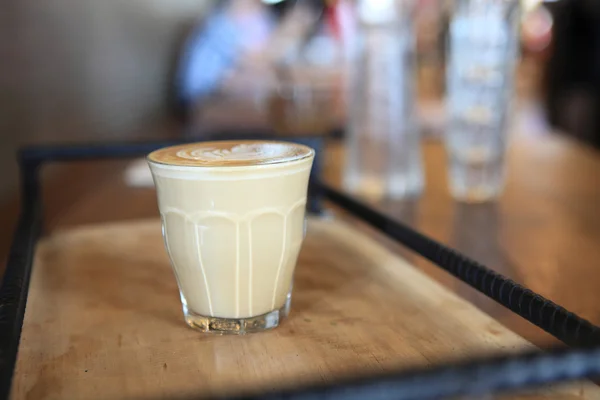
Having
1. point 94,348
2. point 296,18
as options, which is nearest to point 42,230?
point 94,348

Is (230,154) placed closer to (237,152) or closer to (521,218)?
(237,152)

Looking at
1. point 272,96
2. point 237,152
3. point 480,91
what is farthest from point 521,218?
point 272,96

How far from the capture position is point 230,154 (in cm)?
38

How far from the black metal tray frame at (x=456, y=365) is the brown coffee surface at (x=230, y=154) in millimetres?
113

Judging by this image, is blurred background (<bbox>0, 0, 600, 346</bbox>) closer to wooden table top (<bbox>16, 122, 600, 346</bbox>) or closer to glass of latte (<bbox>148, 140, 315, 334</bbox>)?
wooden table top (<bbox>16, 122, 600, 346</bbox>)

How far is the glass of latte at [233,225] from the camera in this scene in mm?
358

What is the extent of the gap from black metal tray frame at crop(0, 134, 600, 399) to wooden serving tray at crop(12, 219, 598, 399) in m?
0.04

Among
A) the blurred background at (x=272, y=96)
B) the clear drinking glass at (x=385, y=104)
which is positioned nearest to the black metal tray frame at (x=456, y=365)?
the blurred background at (x=272, y=96)

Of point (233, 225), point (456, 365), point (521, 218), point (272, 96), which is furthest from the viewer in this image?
point (272, 96)

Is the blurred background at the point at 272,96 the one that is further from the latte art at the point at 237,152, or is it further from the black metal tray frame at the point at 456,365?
the latte art at the point at 237,152

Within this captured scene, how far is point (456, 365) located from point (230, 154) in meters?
0.21

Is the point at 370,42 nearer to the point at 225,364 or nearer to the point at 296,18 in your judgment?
the point at 225,364

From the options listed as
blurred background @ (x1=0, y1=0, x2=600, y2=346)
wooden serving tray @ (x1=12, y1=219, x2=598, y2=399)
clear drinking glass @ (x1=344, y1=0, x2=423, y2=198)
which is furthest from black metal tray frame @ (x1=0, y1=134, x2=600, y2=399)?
clear drinking glass @ (x1=344, y1=0, x2=423, y2=198)

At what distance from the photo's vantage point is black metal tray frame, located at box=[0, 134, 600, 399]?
21cm
